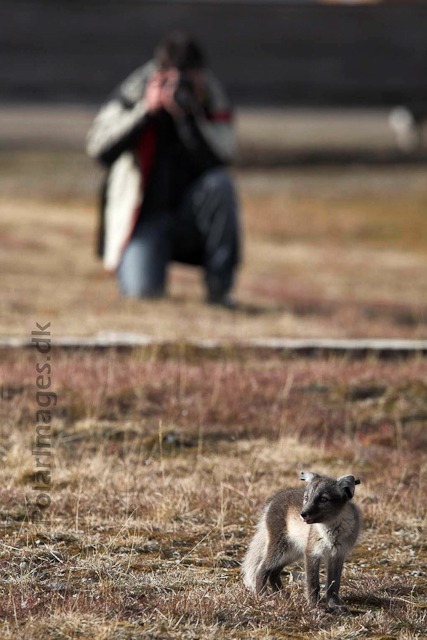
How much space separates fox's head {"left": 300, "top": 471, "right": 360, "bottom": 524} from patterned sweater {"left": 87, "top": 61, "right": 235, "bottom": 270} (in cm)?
599

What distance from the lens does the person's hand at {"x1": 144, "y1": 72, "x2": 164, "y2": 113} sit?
29.5 feet

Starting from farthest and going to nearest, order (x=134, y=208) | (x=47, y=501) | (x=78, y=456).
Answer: (x=134, y=208) → (x=78, y=456) → (x=47, y=501)

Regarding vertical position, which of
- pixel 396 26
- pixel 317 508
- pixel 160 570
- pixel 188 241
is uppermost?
pixel 396 26

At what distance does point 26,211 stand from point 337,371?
399 inches

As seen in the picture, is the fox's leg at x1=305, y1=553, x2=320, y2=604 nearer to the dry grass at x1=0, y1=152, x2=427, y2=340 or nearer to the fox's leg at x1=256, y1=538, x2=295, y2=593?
the fox's leg at x1=256, y1=538, x2=295, y2=593

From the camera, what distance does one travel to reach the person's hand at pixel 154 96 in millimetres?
8992

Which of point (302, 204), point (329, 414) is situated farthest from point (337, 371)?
point (302, 204)

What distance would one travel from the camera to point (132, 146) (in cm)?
933

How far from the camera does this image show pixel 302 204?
18.4 m

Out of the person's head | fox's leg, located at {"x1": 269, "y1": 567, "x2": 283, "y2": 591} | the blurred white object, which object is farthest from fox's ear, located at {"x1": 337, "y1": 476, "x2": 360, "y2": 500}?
the blurred white object

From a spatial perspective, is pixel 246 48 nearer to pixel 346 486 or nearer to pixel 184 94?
pixel 184 94

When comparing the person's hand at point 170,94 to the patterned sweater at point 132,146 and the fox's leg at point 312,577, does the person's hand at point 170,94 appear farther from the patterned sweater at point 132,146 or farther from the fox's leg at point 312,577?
the fox's leg at point 312,577

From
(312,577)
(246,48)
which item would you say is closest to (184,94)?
(312,577)

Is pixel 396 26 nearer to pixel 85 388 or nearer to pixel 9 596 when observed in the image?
pixel 85 388
